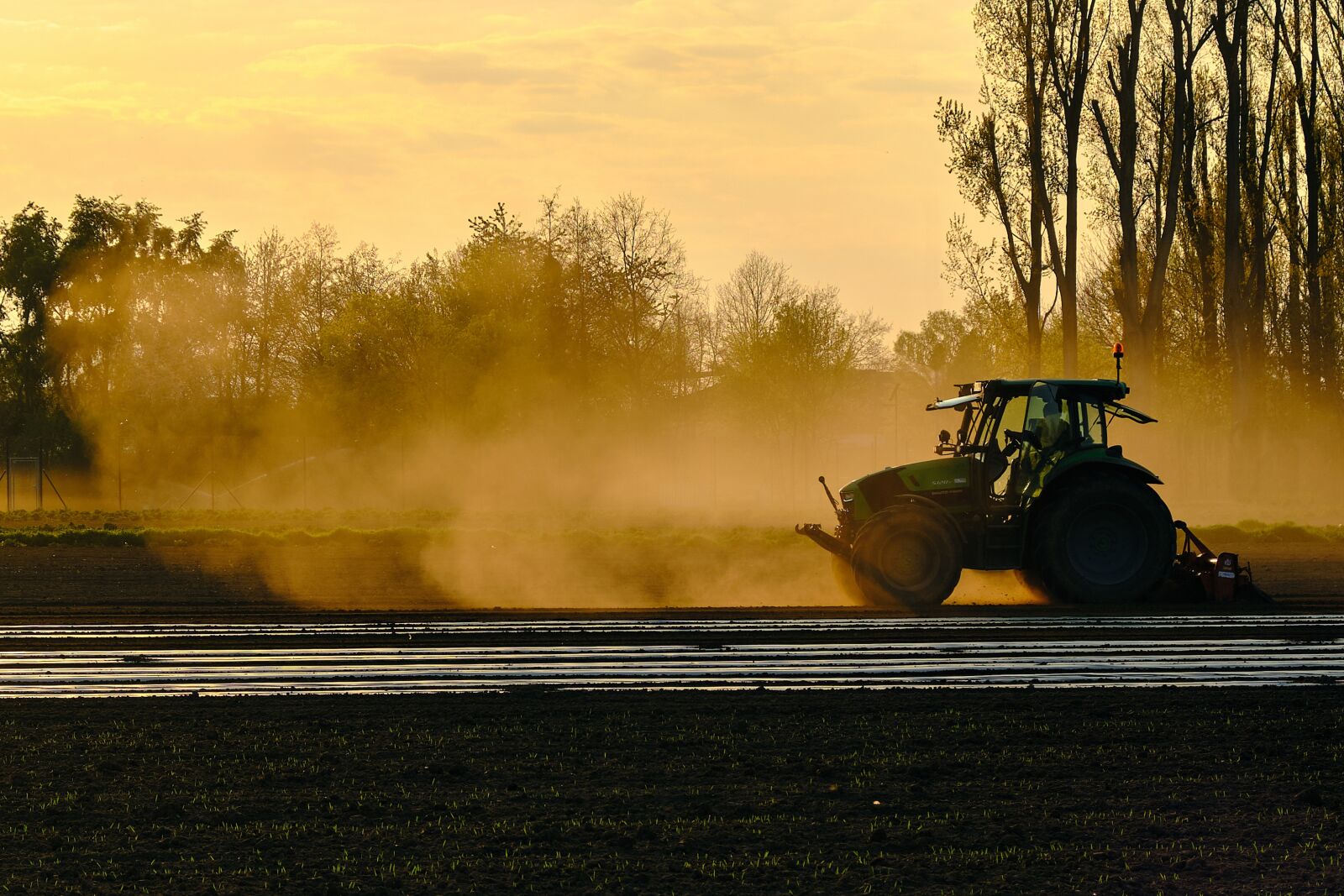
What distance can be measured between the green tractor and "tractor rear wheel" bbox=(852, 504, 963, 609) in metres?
0.01

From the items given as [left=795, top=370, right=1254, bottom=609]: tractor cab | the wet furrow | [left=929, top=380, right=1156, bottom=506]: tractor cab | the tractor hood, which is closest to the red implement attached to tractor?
[left=795, top=370, right=1254, bottom=609]: tractor cab

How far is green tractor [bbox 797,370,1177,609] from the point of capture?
51.7 ft

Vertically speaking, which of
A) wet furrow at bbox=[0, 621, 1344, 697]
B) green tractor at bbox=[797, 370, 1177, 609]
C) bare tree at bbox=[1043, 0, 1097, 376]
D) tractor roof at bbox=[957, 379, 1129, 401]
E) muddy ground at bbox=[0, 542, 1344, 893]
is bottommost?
muddy ground at bbox=[0, 542, 1344, 893]

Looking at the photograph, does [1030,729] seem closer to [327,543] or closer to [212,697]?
[212,697]

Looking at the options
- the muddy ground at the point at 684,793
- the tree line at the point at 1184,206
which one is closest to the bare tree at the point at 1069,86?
the tree line at the point at 1184,206

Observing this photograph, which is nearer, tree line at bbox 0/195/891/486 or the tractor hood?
the tractor hood

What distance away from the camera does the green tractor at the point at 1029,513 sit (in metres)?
15.8

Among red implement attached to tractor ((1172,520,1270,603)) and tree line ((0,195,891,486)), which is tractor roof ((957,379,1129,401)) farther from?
tree line ((0,195,891,486))

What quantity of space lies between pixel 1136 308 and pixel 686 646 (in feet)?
100.0

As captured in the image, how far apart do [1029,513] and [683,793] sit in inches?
360

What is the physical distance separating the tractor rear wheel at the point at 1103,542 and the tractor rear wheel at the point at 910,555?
38.0 inches

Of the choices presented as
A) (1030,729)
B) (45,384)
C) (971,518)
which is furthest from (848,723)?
(45,384)

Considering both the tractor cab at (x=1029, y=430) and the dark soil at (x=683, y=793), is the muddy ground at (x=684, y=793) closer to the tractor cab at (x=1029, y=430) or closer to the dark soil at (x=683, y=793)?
the dark soil at (x=683, y=793)

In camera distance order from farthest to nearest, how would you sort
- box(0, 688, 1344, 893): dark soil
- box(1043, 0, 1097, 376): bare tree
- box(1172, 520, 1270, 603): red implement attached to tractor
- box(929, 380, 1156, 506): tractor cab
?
box(1043, 0, 1097, 376): bare tree < box(1172, 520, 1270, 603): red implement attached to tractor < box(929, 380, 1156, 506): tractor cab < box(0, 688, 1344, 893): dark soil
